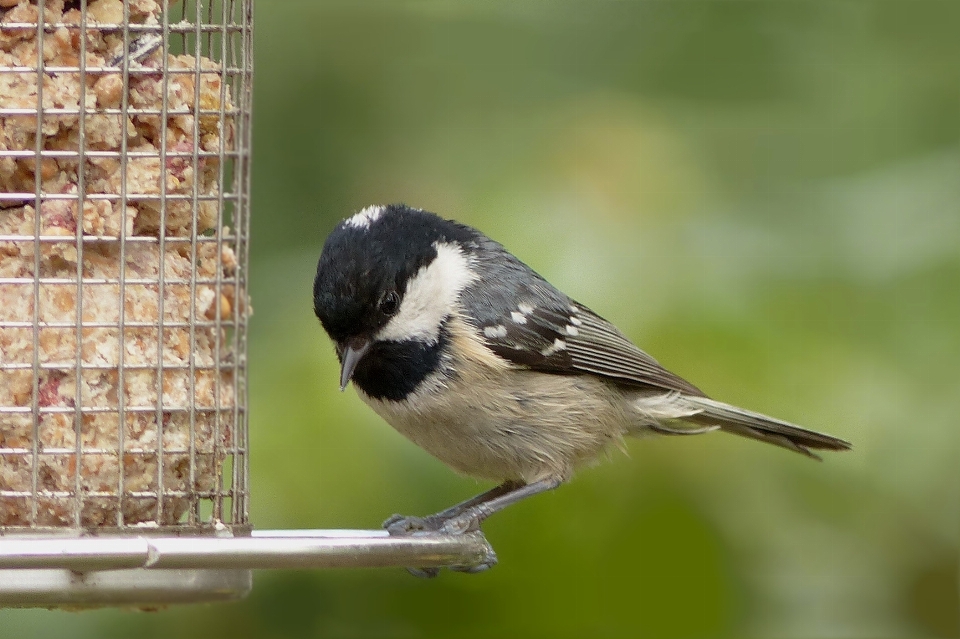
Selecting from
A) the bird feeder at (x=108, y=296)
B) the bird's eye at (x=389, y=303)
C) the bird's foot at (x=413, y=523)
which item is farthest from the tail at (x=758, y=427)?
the bird feeder at (x=108, y=296)

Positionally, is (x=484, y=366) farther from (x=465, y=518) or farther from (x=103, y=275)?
(x=103, y=275)

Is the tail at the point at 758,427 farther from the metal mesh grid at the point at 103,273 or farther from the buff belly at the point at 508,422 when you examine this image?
the metal mesh grid at the point at 103,273

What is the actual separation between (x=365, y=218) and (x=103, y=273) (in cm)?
92

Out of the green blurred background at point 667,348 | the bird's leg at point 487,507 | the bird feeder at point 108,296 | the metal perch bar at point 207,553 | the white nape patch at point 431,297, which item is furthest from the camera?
the green blurred background at point 667,348

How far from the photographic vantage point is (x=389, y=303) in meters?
3.79

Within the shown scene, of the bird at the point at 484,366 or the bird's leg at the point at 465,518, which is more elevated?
the bird at the point at 484,366

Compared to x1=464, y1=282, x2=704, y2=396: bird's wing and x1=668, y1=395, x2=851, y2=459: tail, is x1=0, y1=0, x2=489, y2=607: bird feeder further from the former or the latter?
x1=668, y1=395, x2=851, y2=459: tail

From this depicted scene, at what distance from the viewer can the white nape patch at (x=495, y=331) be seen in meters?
4.14

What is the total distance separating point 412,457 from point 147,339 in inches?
46.1

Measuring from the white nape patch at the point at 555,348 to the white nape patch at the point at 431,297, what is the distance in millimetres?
368

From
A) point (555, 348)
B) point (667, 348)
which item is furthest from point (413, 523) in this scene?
point (667, 348)

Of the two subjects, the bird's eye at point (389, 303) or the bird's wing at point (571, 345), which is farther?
the bird's wing at point (571, 345)

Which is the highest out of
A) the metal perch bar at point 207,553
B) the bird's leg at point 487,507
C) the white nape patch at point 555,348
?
the white nape patch at point 555,348

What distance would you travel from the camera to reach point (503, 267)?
437 cm
